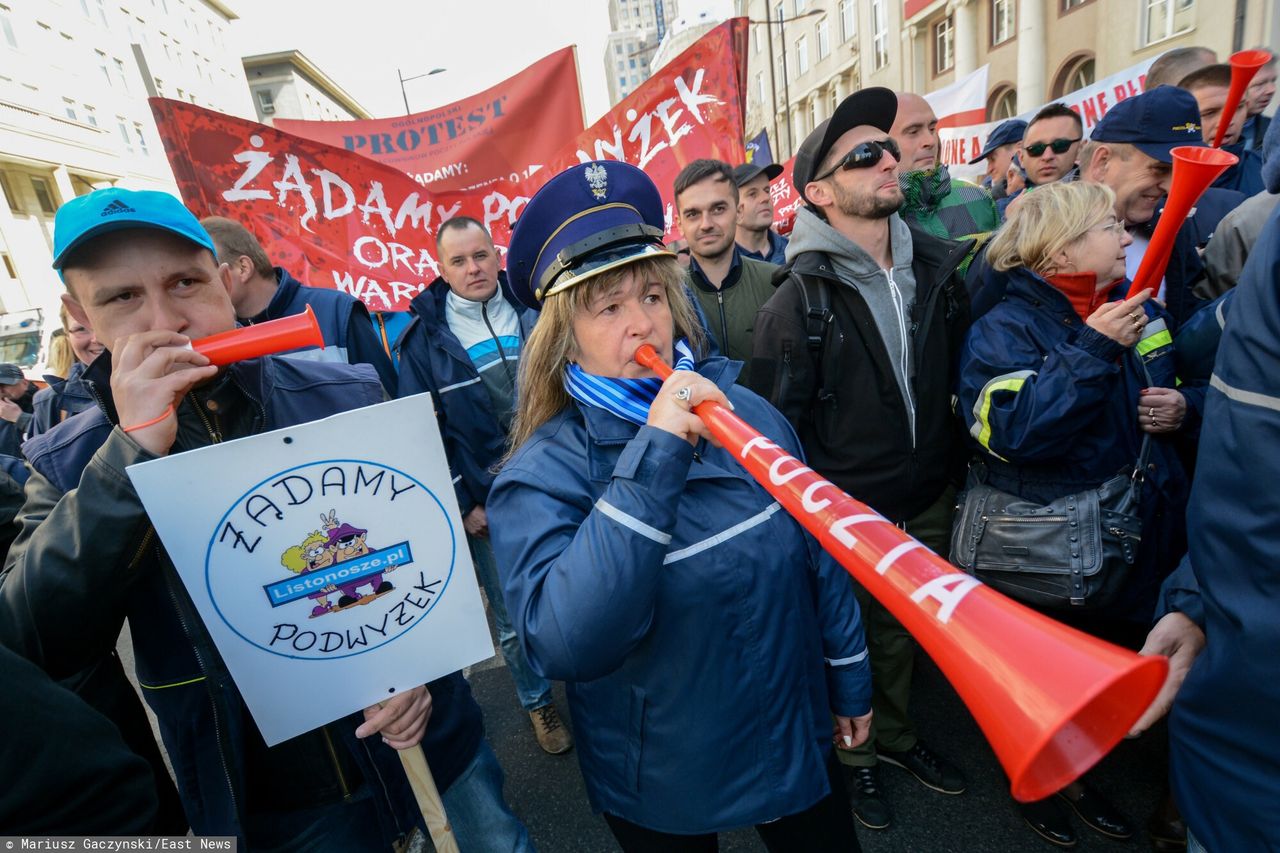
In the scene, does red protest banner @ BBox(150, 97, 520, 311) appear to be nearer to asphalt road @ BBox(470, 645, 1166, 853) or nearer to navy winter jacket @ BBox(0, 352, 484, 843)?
navy winter jacket @ BBox(0, 352, 484, 843)

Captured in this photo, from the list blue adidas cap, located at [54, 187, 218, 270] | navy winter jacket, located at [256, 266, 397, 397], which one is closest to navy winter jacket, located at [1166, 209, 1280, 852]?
blue adidas cap, located at [54, 187, 218, 270]

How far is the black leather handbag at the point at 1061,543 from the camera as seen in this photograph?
2.05m

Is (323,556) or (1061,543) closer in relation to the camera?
(323,556)

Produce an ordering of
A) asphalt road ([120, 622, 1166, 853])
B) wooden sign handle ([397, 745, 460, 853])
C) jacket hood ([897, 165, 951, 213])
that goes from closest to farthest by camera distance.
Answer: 1. wooden sign handle ([397, 745, 460, 853])
2. asphalt road ([120, 622, 1166, 853])
3. jacket hood ([897, 165, 951, 213])

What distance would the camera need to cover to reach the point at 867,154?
101 inches

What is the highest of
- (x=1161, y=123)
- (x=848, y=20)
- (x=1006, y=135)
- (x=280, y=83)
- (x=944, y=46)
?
(x=280, y=83)

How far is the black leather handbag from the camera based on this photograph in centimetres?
205

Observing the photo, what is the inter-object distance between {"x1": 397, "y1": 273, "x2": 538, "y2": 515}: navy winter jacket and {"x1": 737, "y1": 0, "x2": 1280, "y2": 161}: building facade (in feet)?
19.0

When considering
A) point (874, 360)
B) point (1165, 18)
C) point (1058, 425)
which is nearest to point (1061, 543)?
point (1058, 425)

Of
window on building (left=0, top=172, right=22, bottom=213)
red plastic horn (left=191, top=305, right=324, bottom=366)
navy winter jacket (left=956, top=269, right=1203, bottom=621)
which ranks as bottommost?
navy winter jacket (left=956, top=269, right=1203, bottom=621)

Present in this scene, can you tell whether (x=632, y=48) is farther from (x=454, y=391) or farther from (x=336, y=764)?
(x=336, y=764)

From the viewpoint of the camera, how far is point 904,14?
22.7 metres

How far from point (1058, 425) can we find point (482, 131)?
14.8 ft

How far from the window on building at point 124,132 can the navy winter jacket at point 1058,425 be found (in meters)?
46.7
